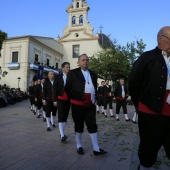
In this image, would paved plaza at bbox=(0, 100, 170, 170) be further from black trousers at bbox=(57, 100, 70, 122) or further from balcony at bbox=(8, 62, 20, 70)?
balcony at bbox=(8, 62, 20, 70)

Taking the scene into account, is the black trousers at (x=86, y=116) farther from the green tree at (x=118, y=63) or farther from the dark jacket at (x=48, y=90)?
the green tree at (x=118, y=63)

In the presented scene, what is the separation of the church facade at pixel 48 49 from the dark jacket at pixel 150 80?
38585 millimetres

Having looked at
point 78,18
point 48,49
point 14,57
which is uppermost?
point 78,18

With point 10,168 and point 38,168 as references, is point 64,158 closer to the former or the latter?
point 38,168

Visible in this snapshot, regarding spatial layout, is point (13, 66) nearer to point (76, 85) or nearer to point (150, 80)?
point (76, 85)

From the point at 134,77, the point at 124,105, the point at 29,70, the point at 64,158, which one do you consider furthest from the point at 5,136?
the point at 29,70

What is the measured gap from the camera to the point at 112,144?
243 inches

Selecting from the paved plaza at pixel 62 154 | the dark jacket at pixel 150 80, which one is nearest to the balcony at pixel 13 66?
the paved plaza at pixel 62 154

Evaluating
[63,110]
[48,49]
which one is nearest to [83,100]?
[63,110]

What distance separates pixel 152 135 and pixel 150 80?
2.10ft

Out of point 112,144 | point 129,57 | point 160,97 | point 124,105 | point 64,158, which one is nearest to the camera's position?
point 160,97

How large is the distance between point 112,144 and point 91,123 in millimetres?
1390

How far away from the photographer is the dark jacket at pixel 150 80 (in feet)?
9.81

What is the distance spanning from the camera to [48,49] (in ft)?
157
